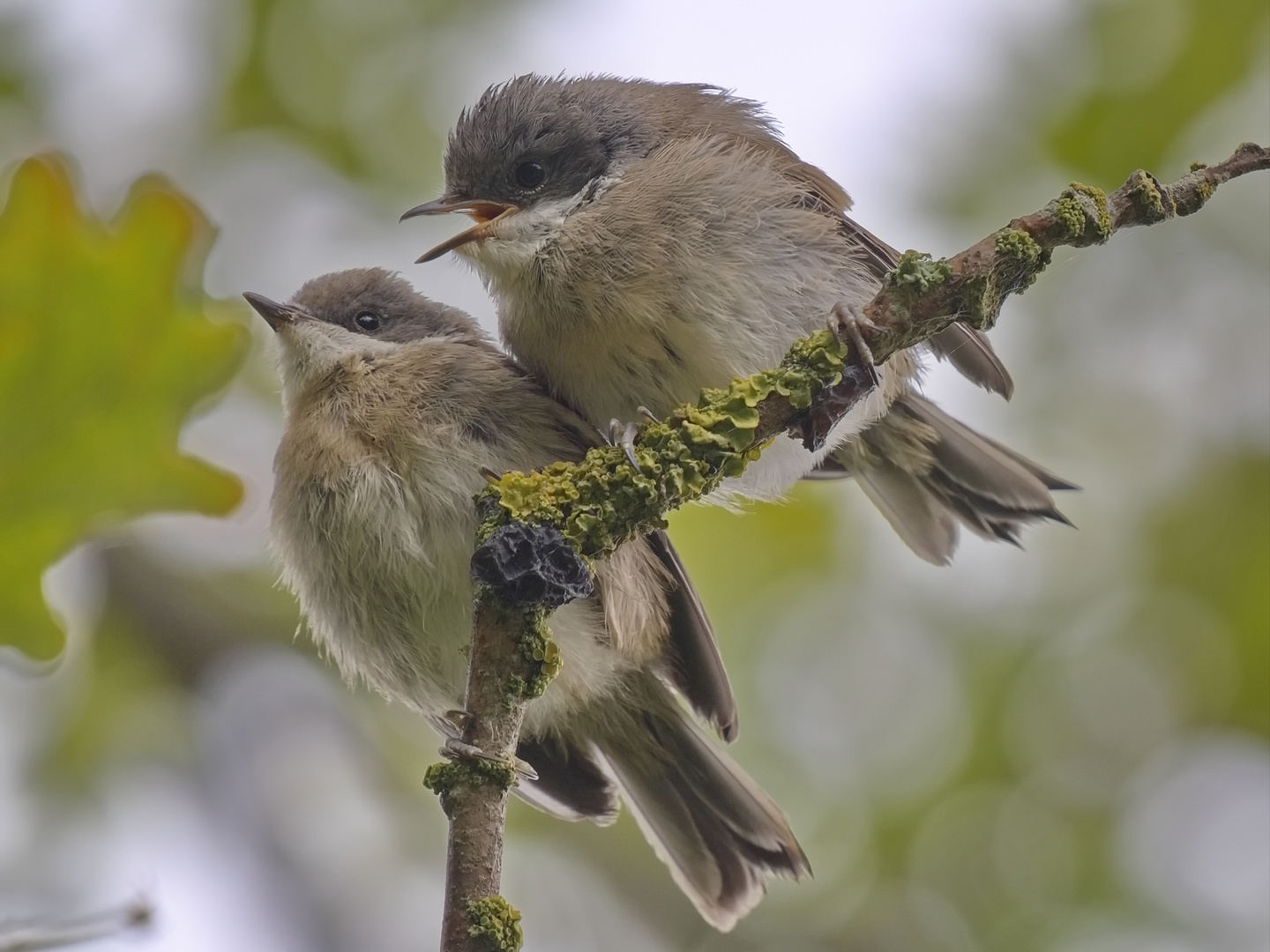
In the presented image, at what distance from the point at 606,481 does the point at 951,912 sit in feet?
11.1

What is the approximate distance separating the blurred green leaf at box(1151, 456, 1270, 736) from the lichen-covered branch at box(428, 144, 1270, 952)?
137 inches

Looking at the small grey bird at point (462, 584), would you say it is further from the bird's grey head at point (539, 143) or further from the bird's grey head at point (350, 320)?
the bird's grey head at point (539, 143)

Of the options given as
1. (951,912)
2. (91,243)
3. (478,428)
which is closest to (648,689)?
(478,428)

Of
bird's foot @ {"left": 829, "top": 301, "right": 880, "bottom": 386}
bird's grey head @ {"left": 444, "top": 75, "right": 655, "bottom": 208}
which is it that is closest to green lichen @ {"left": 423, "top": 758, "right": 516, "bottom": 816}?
bird's foot @ {"left": 829, "top": 301, "right": 880, "bottom": 386}

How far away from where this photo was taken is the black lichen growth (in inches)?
93.4

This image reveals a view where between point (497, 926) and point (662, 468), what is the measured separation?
895 mm

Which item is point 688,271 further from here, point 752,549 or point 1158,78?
point 1158,78

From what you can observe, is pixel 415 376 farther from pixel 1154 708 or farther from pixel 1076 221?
pixel 1154 708

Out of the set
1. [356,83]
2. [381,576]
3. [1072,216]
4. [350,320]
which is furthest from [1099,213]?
[356,83]

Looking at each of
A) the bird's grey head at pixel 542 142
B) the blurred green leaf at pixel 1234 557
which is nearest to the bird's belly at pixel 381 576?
the bird's grey head at pixel 542 142

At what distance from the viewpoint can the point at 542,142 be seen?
432 cm

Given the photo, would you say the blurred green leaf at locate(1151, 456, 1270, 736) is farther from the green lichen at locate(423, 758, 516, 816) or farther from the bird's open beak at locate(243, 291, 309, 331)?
the green lichen at locate(423, 758, 516, 816)

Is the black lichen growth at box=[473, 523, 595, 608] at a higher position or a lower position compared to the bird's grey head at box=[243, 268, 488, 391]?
lower

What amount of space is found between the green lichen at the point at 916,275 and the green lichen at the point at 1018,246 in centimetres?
10
